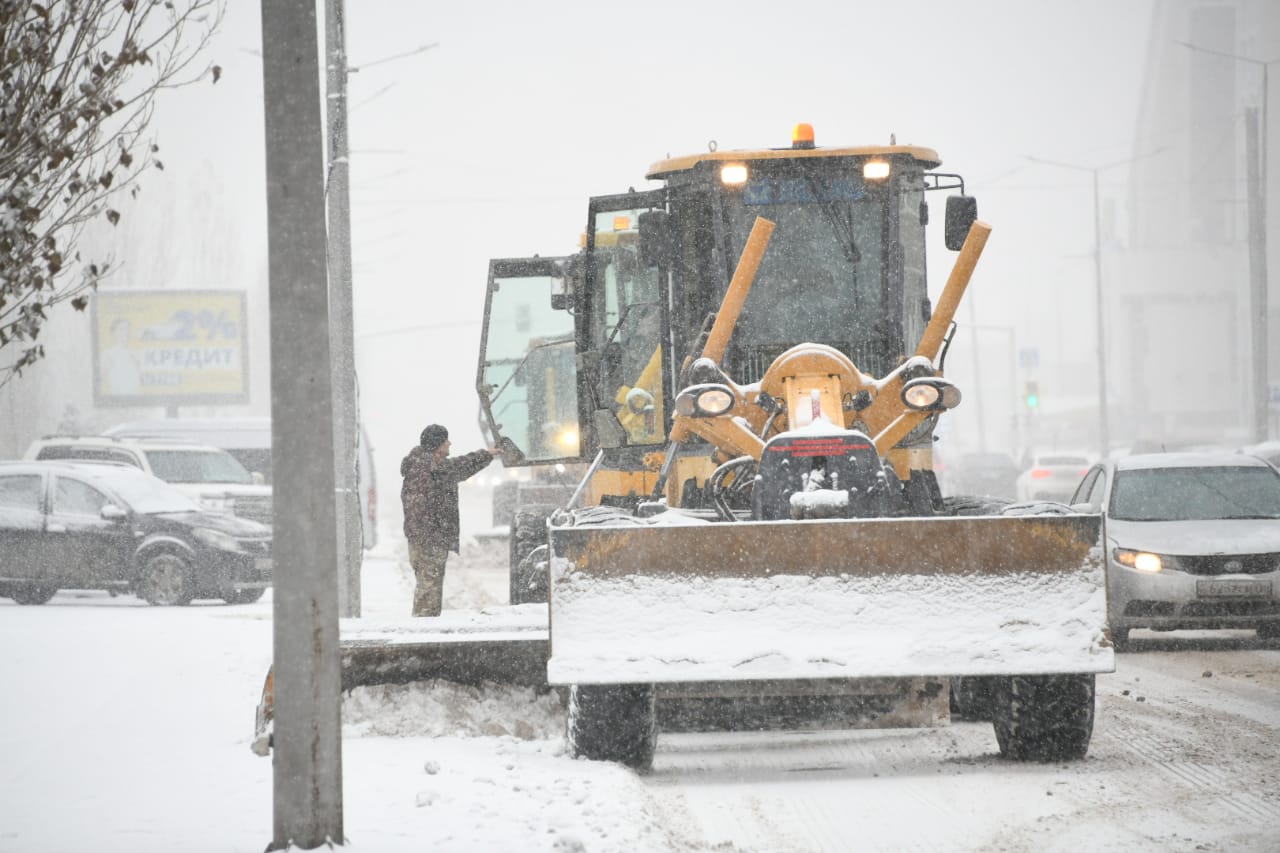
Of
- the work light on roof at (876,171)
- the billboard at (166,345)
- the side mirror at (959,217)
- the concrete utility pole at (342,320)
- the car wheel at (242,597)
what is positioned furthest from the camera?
the billboard at (166,345)

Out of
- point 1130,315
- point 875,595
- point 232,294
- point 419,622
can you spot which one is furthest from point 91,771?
point 1130,315

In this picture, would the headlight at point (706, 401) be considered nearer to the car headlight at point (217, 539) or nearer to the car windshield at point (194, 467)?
the car headlight at point (217, 539)

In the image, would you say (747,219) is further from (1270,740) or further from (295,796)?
(295,796)

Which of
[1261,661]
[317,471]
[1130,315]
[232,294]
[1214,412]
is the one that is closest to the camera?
[317,471]

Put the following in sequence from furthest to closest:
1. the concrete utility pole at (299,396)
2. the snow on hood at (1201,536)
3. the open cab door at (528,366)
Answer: the snow on hood at (1201,536), the open cab door at (528,366), the concrete utility pole at (299,396)

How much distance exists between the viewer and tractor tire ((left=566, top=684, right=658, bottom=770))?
7578 mm

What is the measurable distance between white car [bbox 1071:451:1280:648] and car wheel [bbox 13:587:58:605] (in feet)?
41.2

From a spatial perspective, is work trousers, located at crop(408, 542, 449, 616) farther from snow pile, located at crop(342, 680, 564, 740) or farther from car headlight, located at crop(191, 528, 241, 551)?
car headlight, located at crop(191, 528, 241, 551)

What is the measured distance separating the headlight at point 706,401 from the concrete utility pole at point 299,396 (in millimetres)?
3547

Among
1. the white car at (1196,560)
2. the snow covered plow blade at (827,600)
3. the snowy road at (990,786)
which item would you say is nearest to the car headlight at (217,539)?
the white car at (1196,560)

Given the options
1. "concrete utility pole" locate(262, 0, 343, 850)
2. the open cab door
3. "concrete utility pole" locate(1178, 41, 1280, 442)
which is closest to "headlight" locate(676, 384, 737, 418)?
the open cab door

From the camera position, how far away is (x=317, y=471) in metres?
5.15

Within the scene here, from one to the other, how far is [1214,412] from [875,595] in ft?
240

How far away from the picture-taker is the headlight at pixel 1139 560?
1241 centimetres
